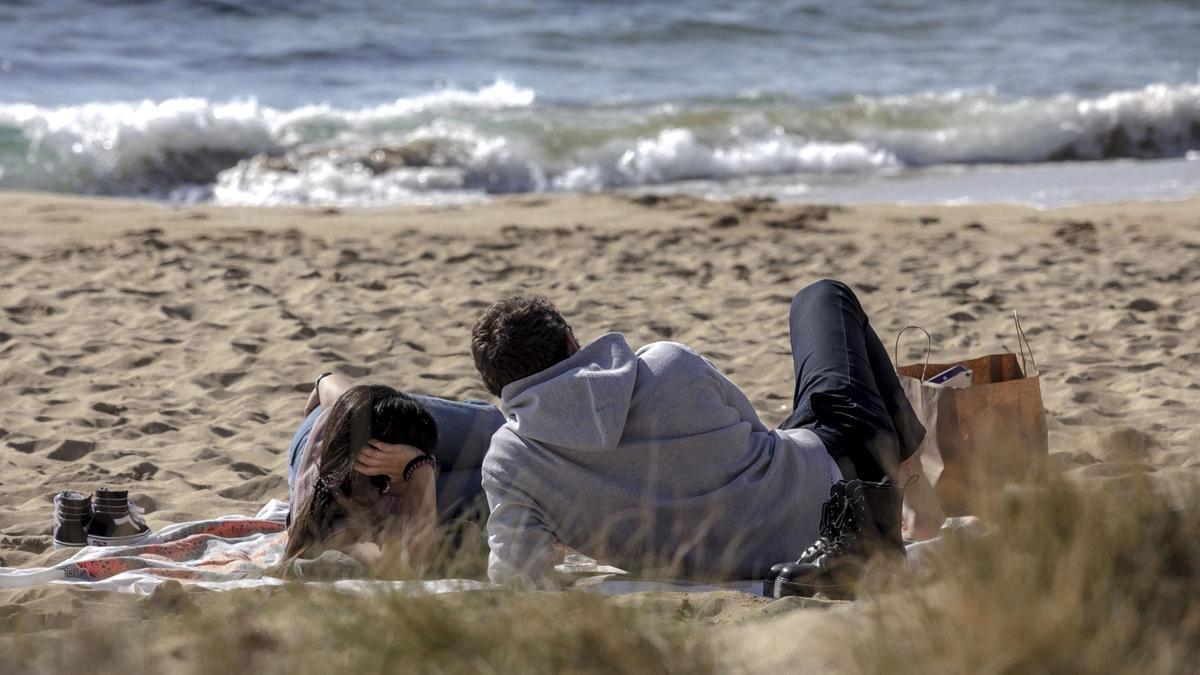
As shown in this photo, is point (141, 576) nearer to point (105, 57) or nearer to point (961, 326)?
point (961, 326)

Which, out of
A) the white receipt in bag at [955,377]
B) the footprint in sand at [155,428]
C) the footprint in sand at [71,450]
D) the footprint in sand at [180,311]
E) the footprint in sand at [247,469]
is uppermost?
the white receipt in bag at [955,377]

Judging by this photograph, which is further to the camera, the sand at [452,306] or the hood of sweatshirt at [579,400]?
the sand at [452,306]

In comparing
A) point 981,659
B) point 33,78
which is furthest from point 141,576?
point 33,78

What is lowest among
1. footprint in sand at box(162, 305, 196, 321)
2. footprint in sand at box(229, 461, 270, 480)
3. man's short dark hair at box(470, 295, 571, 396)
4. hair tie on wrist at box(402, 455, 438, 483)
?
footprint in sand at box(229, 461, 270, 480)

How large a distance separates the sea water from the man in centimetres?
807

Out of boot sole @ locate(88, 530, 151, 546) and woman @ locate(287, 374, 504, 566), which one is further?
boot sole @ locate(88, 530, 151, 546)

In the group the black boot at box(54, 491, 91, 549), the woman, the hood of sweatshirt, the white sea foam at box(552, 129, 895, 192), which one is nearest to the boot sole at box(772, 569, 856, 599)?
the hood of sweatshirt

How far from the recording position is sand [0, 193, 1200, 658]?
15.8 ft

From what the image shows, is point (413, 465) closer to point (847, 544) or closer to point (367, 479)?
point (367, 479)

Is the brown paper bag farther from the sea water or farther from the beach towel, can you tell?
the sea water

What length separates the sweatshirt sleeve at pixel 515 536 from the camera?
3180 mm

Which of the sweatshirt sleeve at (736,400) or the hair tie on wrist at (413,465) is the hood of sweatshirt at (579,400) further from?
the hair tie on wrist at (413,465)

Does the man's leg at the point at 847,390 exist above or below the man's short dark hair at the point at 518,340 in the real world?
below

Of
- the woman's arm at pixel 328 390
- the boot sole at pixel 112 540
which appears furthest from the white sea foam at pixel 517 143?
the boot sole at pixel 112 540
